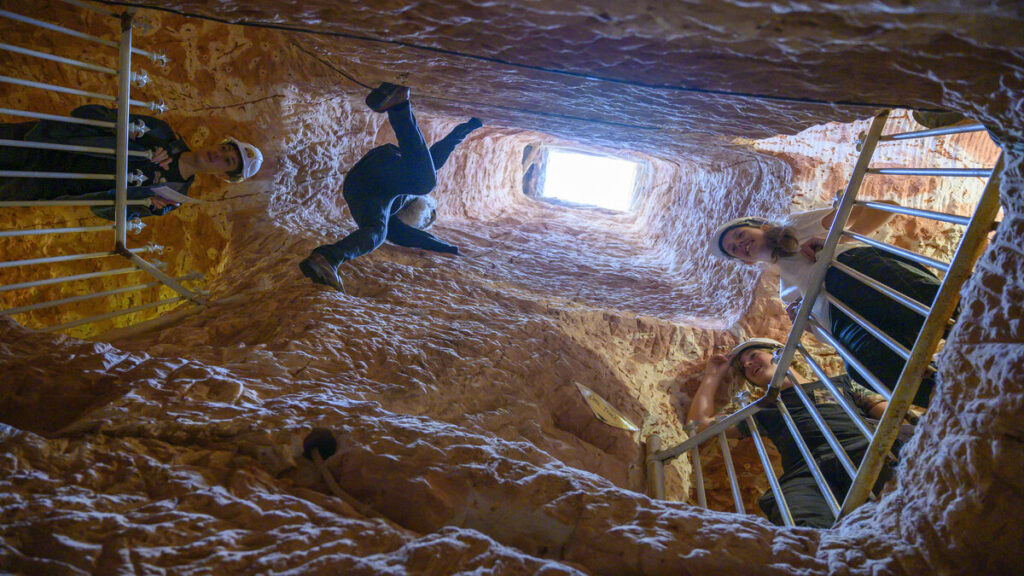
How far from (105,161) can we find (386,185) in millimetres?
1340

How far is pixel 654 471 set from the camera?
80.5 inches

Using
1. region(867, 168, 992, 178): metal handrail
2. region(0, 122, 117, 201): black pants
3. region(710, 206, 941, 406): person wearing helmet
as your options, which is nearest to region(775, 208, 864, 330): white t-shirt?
region(710, 206, 941, 406): person wearing helmet

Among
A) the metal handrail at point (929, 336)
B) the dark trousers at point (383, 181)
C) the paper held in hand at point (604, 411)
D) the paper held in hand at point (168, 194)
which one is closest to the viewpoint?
the metal handrail at point (929, 336)

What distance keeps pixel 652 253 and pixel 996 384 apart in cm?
429

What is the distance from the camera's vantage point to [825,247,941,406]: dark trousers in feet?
5.63

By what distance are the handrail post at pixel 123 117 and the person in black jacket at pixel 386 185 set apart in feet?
2.41

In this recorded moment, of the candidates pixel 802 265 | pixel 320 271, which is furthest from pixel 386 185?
pixel 802 265

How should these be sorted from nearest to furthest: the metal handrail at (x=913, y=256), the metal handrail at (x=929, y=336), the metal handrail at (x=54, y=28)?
the metal handrail at (x=929, y=336)
the metal handrail at (x=913, y=256)
the metal handrail at (x=54, y=28)

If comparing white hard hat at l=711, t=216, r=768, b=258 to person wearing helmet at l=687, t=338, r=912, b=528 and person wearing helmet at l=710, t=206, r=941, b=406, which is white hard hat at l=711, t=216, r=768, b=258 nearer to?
person wearing helmet at l=710, t=206, r=941, b=406

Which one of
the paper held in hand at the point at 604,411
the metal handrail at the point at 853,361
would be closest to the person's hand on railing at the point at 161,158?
the paper held in hand at the point at 604,411

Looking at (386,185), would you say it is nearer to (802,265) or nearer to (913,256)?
(802,265)

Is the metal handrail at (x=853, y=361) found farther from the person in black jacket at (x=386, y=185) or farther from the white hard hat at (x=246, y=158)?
the white hard hat at (x=246, y=158)

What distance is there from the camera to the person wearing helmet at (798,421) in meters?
1.77

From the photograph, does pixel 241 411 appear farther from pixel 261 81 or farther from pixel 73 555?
pixel 261 81
